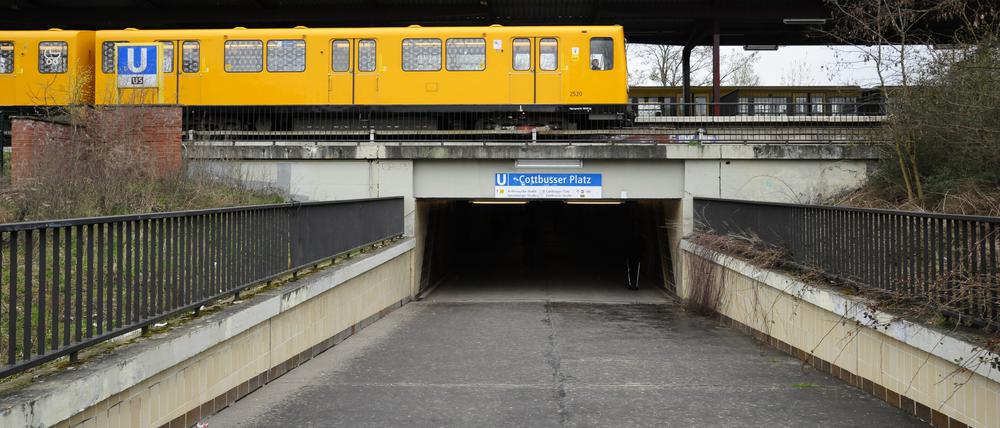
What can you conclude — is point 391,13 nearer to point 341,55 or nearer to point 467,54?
point 341,55

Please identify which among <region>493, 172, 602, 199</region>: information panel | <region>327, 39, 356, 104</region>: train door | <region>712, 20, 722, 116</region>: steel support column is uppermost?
<region>712, 20, 722, 116</region>: steel support column

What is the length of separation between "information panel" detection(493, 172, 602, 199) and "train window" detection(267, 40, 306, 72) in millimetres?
6176

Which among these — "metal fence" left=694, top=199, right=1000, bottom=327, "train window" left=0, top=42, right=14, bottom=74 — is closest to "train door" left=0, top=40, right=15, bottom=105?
"train window" left=0, top=42, right=14, bottom=74

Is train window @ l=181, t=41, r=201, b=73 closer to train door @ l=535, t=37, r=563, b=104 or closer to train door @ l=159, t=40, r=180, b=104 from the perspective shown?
train door @ l=159, t=40, r=180, b=104

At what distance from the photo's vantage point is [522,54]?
19.0m

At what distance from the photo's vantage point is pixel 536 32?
18922 millimetres

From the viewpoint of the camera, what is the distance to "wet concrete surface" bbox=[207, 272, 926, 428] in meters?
6.33

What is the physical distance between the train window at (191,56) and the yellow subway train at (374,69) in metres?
0.03

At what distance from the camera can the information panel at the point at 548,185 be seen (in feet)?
55.9

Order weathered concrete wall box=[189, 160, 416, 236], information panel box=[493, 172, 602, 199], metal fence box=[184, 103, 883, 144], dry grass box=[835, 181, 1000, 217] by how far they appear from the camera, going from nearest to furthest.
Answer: dry grass box=[835, 181, 1000, 217], weathered concrete wall box=[189, 160, 416, 236], information panel box=[493, 172, 602, 199], metal fence box=[184, 103, 883, 144]

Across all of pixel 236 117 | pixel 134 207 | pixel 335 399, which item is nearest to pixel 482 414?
pixel 335 399

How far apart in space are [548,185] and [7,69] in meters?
14.5

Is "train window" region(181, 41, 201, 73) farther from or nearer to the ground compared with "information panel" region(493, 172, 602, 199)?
farther from the ground

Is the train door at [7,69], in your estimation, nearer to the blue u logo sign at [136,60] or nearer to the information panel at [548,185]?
the blue u logo sign at [136,60]
